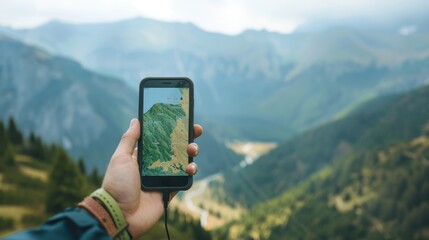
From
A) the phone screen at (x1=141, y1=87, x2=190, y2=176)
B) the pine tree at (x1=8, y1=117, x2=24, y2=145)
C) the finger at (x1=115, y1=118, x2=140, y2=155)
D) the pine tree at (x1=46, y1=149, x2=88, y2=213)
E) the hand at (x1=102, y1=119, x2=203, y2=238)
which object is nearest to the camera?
the hand at (x1=102, y1=119, x2=203, y2=238)

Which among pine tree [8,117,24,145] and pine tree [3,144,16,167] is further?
pine tree [8,117,24,145]

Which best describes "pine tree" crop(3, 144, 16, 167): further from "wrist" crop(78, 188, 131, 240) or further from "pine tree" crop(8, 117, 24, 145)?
"wrist" crop(78, 188, 131, 240)

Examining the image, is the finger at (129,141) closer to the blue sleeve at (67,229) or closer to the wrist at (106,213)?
the wrist at (106,213)

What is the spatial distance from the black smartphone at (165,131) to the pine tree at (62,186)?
141 feet

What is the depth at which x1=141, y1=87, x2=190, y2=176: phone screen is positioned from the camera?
7352mm

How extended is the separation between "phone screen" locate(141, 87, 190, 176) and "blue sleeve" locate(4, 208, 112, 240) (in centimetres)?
248

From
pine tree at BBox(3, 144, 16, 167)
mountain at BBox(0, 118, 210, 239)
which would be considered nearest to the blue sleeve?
mountain at BBox(0, 118, 210, 239)

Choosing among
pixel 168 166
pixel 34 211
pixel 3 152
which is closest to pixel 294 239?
pixel 3 152

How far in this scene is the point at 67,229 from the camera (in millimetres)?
4648

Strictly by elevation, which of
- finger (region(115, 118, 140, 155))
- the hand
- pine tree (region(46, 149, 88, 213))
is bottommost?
pine tree (region(46, 149, 88, 213))

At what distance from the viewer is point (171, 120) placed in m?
7.56

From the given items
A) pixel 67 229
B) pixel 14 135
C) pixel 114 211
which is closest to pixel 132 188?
pixel 114 211

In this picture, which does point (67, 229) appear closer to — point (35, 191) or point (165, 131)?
point (165, 131)

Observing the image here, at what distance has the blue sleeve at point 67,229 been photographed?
4477 millimetres
